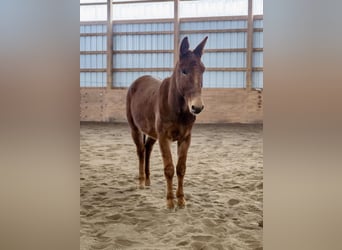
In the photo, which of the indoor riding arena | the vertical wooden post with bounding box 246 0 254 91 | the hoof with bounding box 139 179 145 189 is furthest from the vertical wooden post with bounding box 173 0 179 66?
the hoof with bounding box 139 179 145 189

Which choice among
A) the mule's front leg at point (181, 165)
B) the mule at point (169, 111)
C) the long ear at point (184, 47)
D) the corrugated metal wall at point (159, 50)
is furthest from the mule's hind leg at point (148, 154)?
the long ear at point (184, 47)

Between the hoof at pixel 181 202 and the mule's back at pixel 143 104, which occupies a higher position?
the mule's back at pixel 143 104

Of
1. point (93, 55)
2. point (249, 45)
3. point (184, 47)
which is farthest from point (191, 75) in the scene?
point (93, 55)

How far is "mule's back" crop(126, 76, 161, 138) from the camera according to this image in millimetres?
1050

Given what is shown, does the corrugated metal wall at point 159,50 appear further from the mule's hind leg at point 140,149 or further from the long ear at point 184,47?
the mule's hind leg at point 140,149

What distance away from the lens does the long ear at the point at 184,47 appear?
93cm

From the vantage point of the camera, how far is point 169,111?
1145 mm

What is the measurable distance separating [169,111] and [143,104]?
10 centimetres

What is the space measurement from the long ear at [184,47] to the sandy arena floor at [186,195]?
0.23 m

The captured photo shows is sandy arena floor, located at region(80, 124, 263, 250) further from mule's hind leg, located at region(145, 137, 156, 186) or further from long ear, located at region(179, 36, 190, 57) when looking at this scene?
long ear, located at region(179, 36, 190, 57)

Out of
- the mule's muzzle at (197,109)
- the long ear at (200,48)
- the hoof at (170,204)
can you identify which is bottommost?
the hoof at (170,204)

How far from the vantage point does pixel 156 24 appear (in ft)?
3.29
